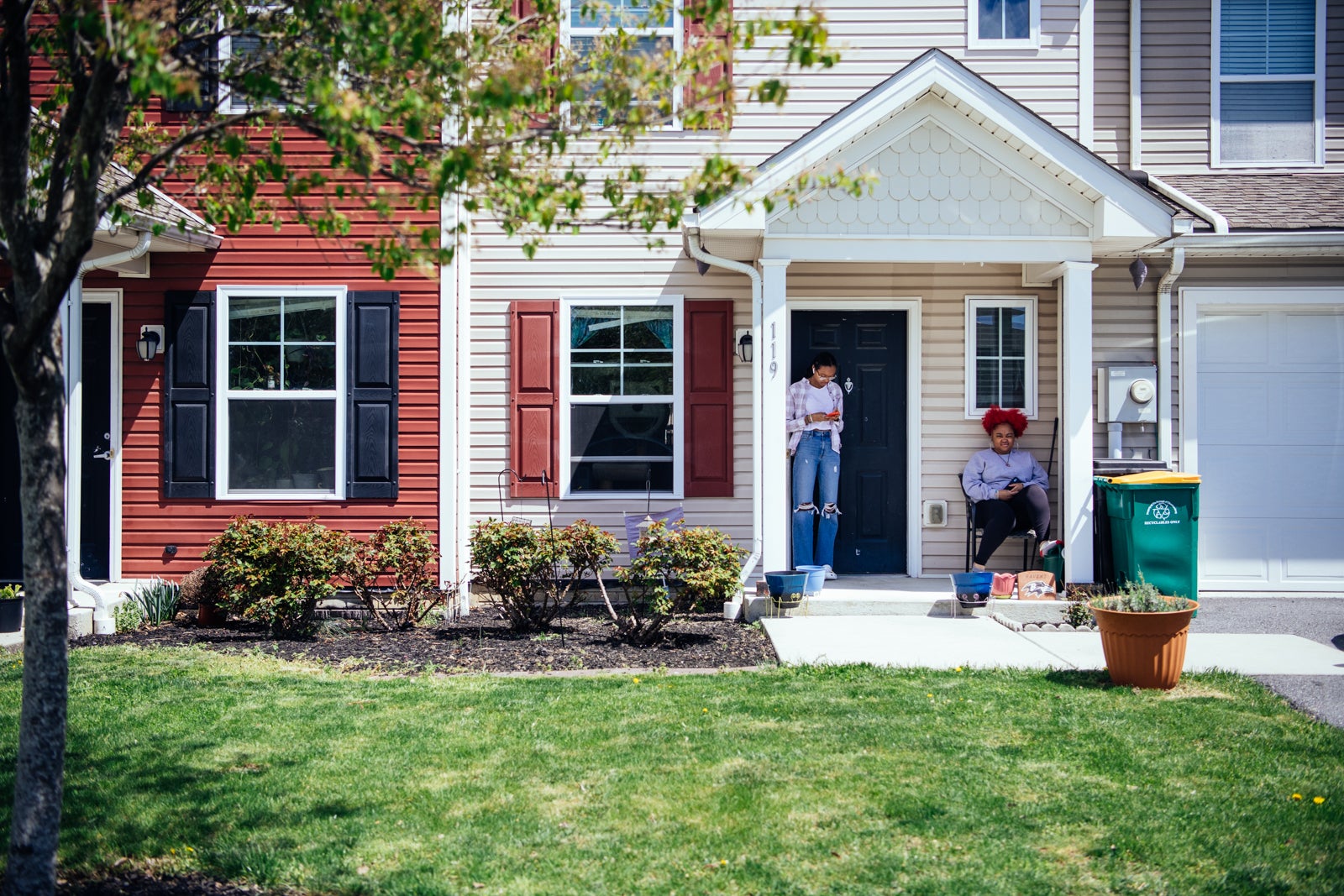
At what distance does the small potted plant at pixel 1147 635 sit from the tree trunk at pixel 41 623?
15.7 ft

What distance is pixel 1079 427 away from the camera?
8.45m

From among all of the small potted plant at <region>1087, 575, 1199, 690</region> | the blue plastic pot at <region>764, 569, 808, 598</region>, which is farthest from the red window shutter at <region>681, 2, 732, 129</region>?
the blue plastic pot at <region>764, 569, 808, 598</region>

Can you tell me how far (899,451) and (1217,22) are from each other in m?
4.37

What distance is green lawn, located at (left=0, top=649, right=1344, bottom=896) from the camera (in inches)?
150

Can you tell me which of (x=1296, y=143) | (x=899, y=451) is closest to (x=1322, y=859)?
(x=899, y=451)

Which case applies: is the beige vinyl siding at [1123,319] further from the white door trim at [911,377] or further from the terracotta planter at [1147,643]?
the terracotta planter at [1147,643]

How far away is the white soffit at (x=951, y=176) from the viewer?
8.02 m

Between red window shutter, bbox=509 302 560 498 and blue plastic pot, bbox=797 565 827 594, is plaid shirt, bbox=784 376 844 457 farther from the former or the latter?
red window shutter, bbox=509 302 560 498

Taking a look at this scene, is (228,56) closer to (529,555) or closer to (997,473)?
(529,555)

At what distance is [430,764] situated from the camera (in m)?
4.84

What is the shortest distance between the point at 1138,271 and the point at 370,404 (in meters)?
6.03

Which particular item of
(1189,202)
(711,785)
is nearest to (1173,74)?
(1189,202)

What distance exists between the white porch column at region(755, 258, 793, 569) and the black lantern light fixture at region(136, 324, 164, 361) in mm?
4687

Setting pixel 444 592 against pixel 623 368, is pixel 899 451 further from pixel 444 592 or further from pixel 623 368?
pixel 444 592
